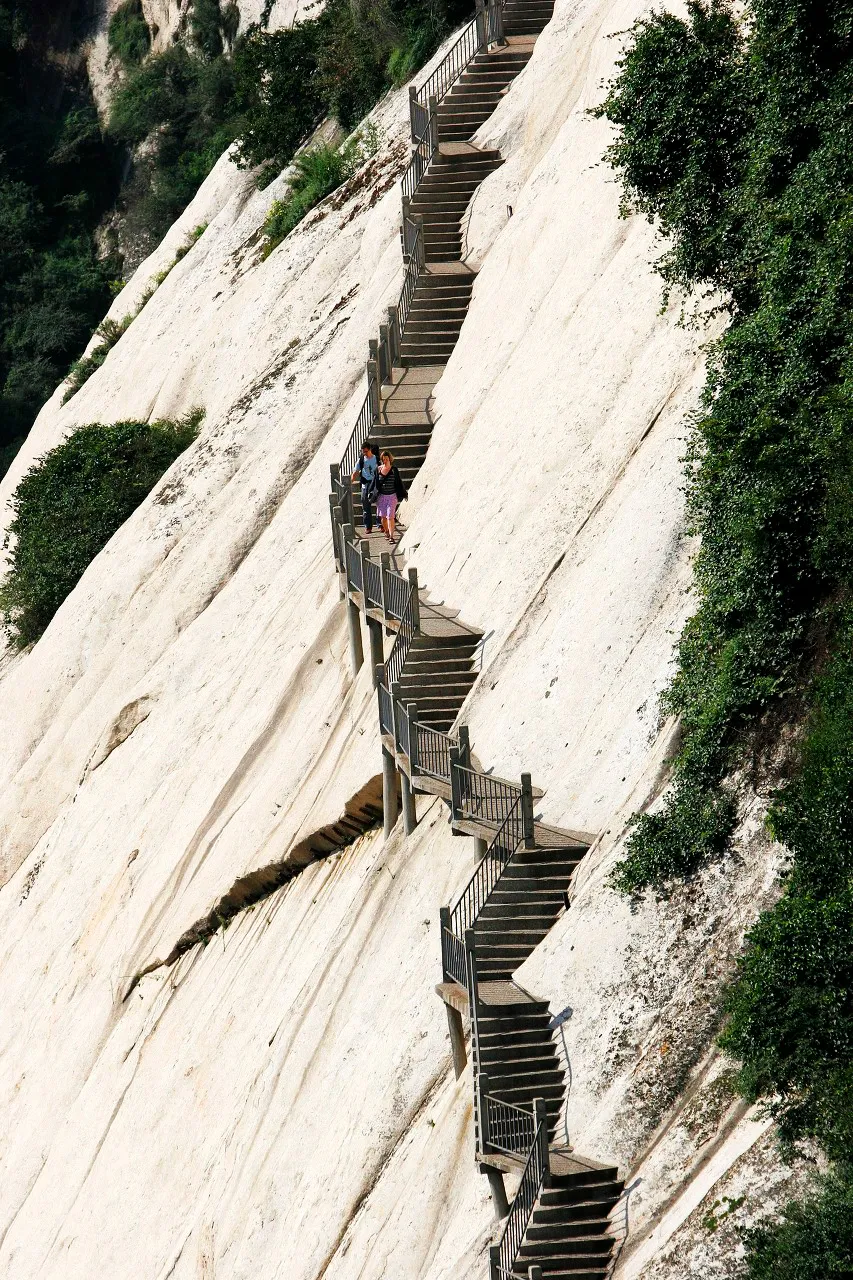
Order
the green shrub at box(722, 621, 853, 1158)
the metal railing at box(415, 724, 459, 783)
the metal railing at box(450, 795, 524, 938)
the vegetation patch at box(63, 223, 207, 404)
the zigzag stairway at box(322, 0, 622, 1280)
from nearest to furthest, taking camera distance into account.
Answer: the green shrub at box(722, 621, 853, 1158) < the zigzag stairway at box(322, 0, 622, 1280) < the metal railing at box(450, 795, 524, 938) < the metal railing at box(415, 724, 459, 783) < the vegetation patch at box(63, 223, 207, 404)

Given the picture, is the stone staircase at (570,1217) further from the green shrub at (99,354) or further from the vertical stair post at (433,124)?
the green shrub at (99,354)

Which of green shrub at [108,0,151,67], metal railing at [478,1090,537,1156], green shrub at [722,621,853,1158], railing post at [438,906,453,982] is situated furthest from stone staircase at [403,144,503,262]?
green shrub at [108,0,151,67]

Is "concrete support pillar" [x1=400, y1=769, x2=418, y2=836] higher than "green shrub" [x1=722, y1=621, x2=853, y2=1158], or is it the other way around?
"green shrub" [x1=722, y1=621, x2=853, y2=1158]

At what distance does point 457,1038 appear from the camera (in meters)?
23.1

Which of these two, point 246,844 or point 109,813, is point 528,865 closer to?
point 246,844

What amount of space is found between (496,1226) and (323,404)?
21915 mm

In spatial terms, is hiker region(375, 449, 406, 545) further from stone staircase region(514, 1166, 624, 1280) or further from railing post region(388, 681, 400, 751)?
stone staircase region(514, 1166, 624, 1280)

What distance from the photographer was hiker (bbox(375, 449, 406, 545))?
30.8 m

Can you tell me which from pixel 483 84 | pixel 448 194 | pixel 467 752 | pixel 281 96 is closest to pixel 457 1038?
pixel 467 752

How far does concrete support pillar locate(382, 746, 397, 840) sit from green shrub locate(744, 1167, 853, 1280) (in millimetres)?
12237

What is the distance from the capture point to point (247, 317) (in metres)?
46.3

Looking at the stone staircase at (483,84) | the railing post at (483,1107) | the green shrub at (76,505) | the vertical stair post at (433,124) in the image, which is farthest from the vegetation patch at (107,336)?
the railing post at (483,1107)

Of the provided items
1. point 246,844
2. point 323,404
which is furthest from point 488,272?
point 246,844

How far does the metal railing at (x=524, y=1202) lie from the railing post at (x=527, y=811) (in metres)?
3.91
